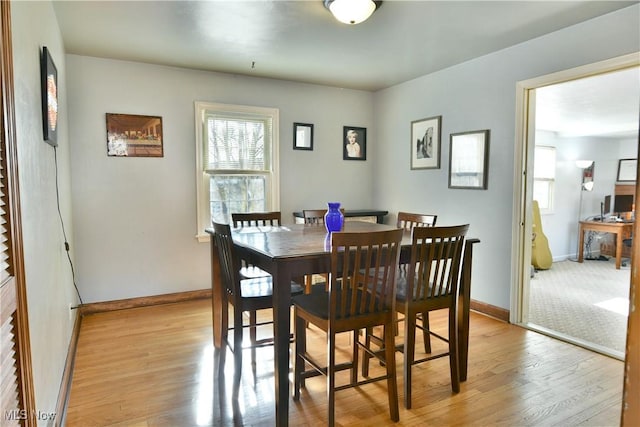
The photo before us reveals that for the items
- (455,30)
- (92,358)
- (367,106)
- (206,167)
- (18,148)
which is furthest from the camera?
(367,106)

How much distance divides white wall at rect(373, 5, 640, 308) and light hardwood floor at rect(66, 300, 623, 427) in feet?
2.73

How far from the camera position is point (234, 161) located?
4.26m

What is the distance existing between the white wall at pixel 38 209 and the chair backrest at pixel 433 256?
1.72m

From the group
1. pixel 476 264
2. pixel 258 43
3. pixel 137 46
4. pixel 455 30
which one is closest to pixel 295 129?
pixel 258 43

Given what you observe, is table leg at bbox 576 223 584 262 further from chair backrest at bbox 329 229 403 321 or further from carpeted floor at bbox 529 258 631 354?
chair backrest at bbox 329 229 403 321

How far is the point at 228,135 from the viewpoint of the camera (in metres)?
4.22

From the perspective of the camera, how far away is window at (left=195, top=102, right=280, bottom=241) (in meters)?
4.10

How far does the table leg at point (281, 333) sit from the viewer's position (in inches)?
72.8

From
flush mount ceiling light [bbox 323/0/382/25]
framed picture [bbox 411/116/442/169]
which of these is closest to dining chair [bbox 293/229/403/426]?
flush mount ceiling light [bbox 323/0/382/25]

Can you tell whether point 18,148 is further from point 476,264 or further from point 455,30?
point 476,264

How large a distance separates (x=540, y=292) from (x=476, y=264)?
1.38 m

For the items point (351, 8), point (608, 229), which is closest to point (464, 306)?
point (351, 8)

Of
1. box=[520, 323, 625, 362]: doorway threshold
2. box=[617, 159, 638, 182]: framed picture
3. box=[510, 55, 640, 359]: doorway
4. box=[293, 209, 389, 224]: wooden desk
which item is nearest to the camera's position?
box=[520, 323, 625, 362]: doorway threshold

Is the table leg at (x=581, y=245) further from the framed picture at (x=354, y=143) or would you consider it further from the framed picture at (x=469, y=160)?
the framed picture at (x=354, y=143)
